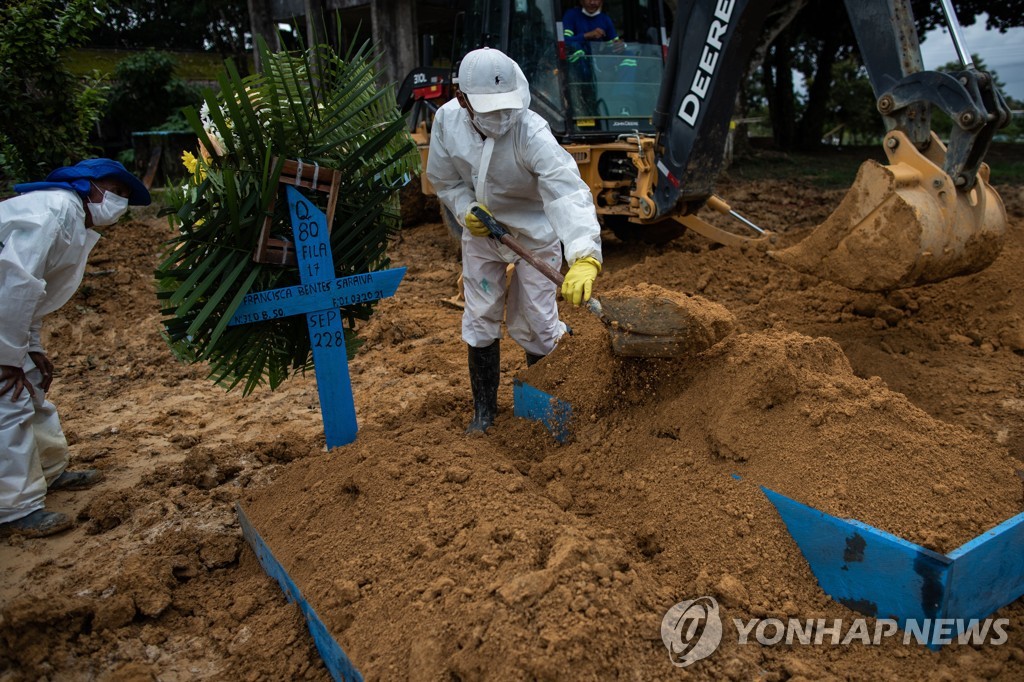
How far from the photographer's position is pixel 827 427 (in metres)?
2.53

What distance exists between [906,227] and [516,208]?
1.82m

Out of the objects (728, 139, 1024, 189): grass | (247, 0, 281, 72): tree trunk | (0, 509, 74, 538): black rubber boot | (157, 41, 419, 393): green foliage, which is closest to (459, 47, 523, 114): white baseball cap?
(157, 41, 419, 393): green foliage

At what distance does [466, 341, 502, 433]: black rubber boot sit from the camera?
11.4ft

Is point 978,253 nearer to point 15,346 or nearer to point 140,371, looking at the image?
point 15,346

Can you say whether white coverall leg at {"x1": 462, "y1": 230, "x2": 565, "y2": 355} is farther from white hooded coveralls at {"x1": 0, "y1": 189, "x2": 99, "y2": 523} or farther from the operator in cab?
the operator in cab

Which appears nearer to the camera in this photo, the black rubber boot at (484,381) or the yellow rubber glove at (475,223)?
the yellow rubber glove at (475,223)

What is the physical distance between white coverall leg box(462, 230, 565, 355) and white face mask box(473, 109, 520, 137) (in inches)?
21.2

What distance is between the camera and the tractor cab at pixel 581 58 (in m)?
6.17

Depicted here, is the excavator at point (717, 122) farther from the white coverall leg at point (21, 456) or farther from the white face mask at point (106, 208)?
A: the white coverall leg at point (21, 456)

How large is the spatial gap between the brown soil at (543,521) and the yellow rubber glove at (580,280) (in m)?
0.42

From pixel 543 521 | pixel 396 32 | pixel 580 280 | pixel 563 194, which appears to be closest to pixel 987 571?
pixel 543 521

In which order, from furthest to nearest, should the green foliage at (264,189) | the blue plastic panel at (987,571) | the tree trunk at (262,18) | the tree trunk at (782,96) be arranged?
the tree trunk at (782,96) < the tree trunk at (262,18) < the green foliage at (264,189) < the blue plastic panel at (987,571)

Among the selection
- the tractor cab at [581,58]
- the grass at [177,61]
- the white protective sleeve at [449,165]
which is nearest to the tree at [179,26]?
the grass at [177,61]

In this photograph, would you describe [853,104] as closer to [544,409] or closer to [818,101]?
[818,101]
